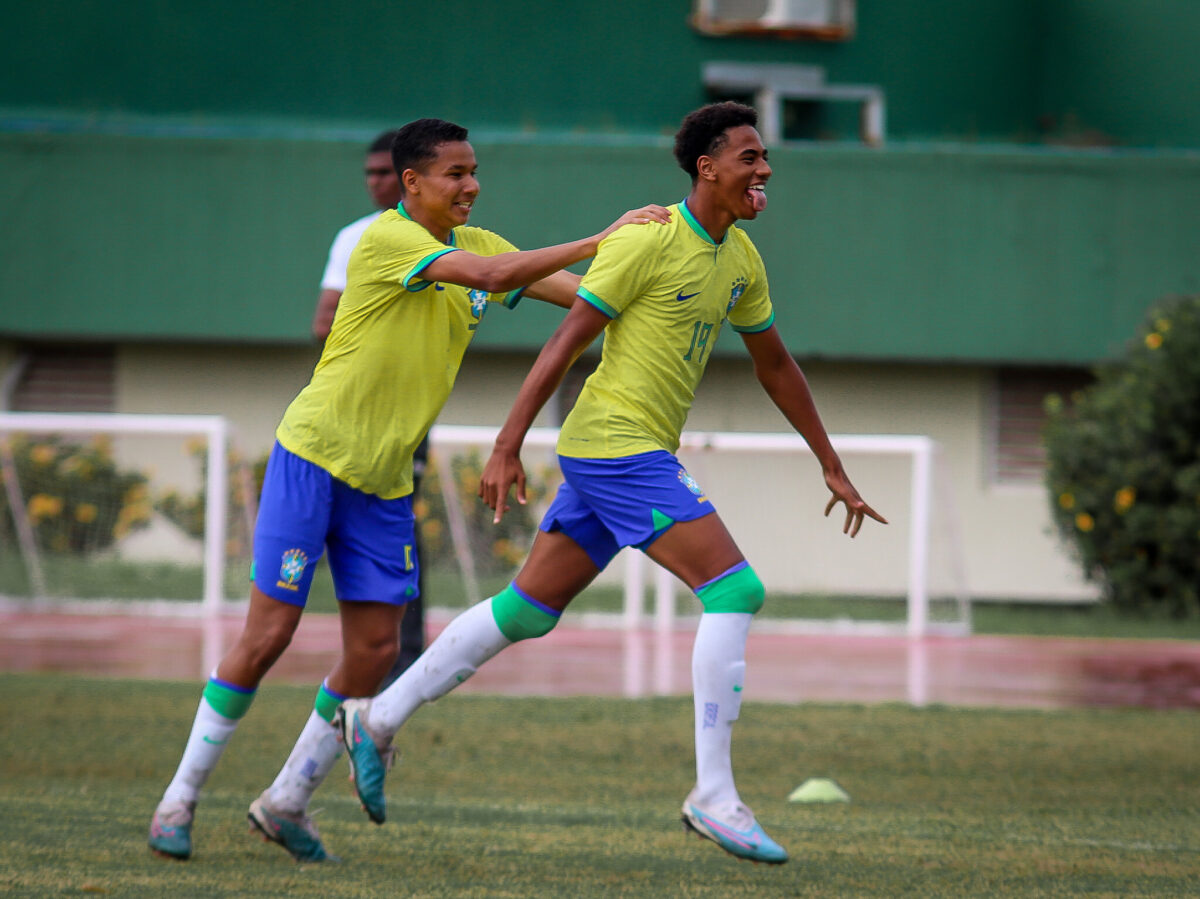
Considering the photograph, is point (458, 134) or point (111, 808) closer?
point (458, 134)

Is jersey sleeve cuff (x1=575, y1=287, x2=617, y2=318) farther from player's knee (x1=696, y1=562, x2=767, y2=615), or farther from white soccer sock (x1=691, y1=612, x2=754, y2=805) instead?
white soccer sock (x1=691, y1=612, x2=754, y2=805)

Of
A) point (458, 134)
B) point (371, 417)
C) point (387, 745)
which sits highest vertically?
point (458, 134)

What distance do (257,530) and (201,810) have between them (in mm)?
1644

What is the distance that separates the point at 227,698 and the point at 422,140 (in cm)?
184

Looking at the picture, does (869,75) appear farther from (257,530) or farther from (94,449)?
(257,530)

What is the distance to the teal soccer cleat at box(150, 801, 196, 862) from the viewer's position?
507cm

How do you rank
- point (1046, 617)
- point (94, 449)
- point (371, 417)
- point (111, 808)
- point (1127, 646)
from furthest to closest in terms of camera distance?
point (1046, 617) → point (94, 449) → point (1127, 646) → point (111, 808) → point (371, 417)

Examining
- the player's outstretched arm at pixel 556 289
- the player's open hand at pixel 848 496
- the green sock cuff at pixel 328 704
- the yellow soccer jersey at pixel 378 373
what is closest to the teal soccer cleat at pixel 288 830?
the green sock cuff at pixel 328 704

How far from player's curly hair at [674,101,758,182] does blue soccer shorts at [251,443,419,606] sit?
1411 mm

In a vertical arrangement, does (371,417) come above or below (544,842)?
above

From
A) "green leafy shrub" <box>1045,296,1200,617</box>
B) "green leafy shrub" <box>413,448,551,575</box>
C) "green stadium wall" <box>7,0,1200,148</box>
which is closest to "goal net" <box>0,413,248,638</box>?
"green leafy shrub" <box>413,448,551,575</box>

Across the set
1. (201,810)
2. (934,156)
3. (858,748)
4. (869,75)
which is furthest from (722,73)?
(201,810)

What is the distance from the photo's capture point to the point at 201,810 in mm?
6199

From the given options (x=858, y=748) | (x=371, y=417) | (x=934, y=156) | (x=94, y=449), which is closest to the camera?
(x=371, y=417)
